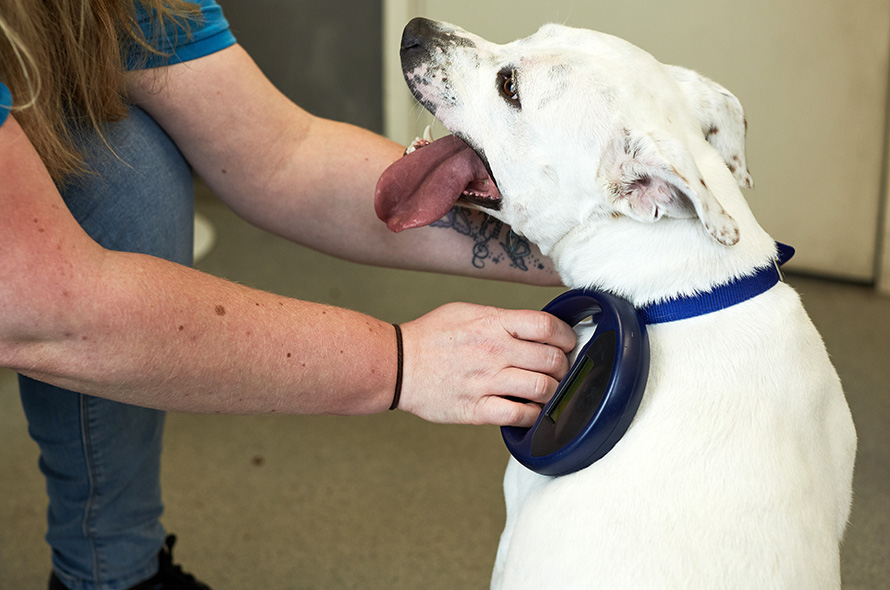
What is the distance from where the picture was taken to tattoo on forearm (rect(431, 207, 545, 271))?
1125 mm

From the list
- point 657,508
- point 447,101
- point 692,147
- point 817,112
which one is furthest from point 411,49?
point 817,112

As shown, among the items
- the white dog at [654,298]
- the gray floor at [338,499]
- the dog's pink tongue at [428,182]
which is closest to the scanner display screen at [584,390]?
the white dog at [654,298]

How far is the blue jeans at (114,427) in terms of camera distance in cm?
100

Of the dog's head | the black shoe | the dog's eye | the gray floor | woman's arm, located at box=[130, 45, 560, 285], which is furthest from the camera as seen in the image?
the gray floor

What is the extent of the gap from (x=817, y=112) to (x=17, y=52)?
2.37 m

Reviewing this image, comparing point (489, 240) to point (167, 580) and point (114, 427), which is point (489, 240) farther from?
point (167, 580)

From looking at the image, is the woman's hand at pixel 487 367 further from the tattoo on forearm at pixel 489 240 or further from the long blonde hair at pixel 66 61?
the long blonde hair at pixel 66 61

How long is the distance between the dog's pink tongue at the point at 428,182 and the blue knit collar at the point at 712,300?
265mm

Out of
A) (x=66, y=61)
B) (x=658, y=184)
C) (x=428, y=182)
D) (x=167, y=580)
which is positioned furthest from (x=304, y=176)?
(x=167, y=580)

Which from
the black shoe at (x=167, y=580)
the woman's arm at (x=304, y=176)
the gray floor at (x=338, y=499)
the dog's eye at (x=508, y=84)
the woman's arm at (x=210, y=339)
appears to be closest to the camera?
the woman's arm at (x=210, y=339)

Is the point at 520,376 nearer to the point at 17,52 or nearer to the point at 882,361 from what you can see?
the point at 17,52

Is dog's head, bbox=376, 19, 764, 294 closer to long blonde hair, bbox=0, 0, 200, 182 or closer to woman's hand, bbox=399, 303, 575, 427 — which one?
woman's hand, bbox=399, 303, 575, 427

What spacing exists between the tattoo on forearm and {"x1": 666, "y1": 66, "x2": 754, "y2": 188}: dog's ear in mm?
287

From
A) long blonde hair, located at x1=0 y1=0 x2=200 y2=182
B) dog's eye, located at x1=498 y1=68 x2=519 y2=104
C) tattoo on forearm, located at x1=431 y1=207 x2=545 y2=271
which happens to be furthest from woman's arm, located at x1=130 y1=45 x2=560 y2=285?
dog's eye, located at x1=498 y1=68 x2=519 y2=104
